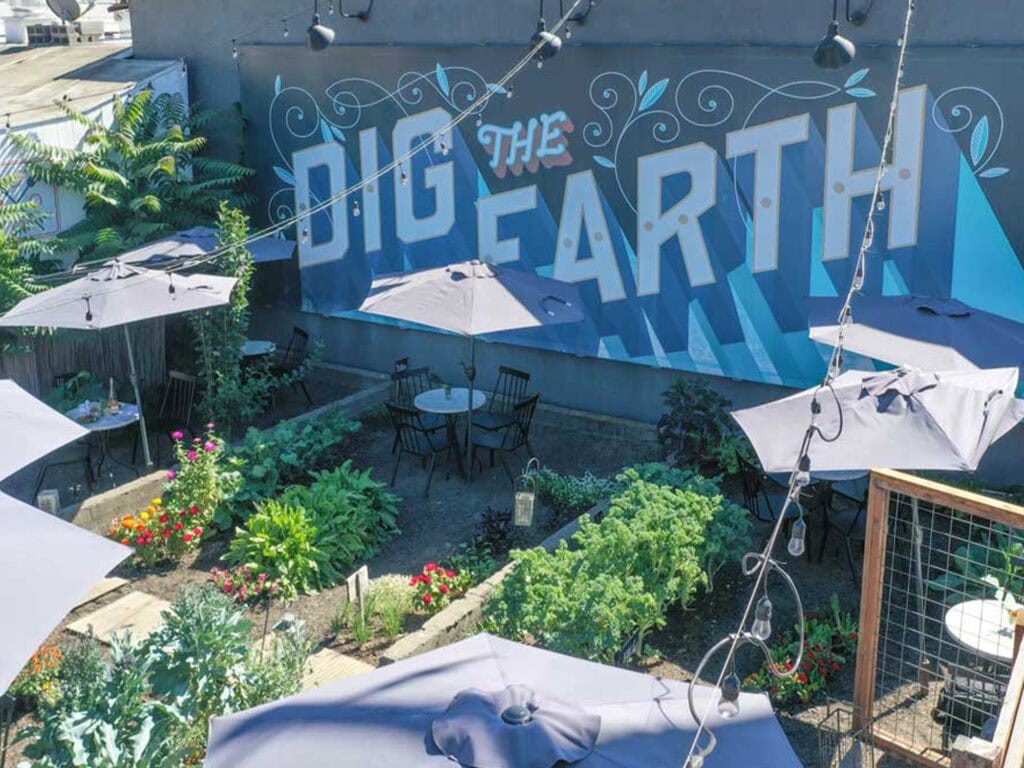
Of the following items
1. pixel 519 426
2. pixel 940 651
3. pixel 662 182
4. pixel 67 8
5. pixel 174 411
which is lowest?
pixel 174 411

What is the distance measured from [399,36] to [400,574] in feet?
23.1

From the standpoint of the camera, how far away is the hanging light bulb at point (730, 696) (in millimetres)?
4082

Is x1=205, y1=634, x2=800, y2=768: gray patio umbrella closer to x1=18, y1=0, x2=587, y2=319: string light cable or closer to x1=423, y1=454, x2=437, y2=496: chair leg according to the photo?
x1=423, y1=454, x2=437, y2=496: chair leg

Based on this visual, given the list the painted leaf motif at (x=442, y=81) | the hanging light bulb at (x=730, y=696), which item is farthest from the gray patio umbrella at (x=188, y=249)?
the hanging light bulb at (x=730, y=696)

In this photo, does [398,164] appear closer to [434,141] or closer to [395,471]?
[434,141]

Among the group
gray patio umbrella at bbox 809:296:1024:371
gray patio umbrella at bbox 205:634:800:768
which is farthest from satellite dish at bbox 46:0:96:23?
gray patio umbrella at bbox 205:634:800:768

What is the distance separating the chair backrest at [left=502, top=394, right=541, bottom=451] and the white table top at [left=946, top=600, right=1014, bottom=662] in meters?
5.17

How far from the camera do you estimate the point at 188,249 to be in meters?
12.7

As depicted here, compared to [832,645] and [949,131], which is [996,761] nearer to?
[832,645]

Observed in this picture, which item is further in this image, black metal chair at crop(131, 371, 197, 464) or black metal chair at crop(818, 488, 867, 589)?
Result: black metal chair at crop(131, 371, 197, 464)

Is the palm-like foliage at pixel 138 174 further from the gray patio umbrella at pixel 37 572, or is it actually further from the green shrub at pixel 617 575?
the gray patio umbrella at pixel 37 572

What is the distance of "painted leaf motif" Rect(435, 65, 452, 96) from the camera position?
13094 millimetres

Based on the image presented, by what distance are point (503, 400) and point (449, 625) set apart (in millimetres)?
5213

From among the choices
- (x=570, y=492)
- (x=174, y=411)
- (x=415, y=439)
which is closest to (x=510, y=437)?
(x=415, y=439)
